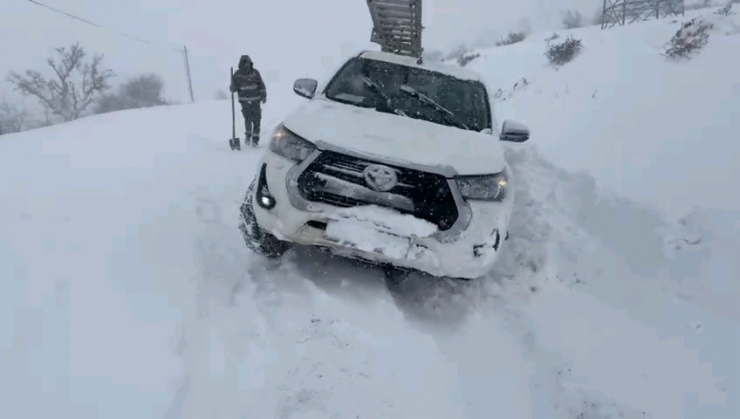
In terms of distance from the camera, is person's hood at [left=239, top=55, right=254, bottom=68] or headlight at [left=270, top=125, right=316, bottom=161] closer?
headlight at [left=270, top=125, right=316, bottom=161]

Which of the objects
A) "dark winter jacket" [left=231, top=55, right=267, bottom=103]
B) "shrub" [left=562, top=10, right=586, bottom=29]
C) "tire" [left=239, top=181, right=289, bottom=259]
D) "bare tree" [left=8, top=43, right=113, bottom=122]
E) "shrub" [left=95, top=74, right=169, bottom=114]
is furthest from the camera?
"shrub" [left=95, top=74, right=169, bottom=114]

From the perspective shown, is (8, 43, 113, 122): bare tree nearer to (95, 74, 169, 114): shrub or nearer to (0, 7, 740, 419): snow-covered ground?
(95, 74, 169, 114): shrub

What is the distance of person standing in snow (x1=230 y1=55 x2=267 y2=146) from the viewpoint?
28.8 feet

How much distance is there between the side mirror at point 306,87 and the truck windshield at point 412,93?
0.59 feet

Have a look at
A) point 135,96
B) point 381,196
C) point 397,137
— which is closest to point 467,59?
point 397,137

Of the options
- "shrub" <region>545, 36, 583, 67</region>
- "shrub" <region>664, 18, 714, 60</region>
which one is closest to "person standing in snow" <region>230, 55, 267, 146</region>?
"shrub" <region>545, 36, 583, 67</region>

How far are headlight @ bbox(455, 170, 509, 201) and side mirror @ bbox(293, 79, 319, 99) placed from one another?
6.29 ft

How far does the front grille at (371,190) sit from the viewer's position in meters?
3.36

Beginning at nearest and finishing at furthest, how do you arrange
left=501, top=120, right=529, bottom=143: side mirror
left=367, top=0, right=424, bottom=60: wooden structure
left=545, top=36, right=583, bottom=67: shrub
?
left=501, top=120, right=529, bottom=143: side mirror < left=367, top=0, right=424, bottom=60: wooden structure < left=545, top=36, right=583, bottom=67: shrub

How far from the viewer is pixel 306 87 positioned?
4.81 m

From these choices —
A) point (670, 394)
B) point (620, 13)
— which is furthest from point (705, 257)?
point (620, 13)

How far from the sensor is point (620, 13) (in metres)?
18.9

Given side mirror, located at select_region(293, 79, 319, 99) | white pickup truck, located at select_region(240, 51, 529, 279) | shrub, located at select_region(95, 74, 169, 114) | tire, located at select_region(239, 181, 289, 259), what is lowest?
shrub, located at select_region(95, 74, 169, 114)

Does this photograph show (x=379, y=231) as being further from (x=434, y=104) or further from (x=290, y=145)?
(x=434, y=104)
